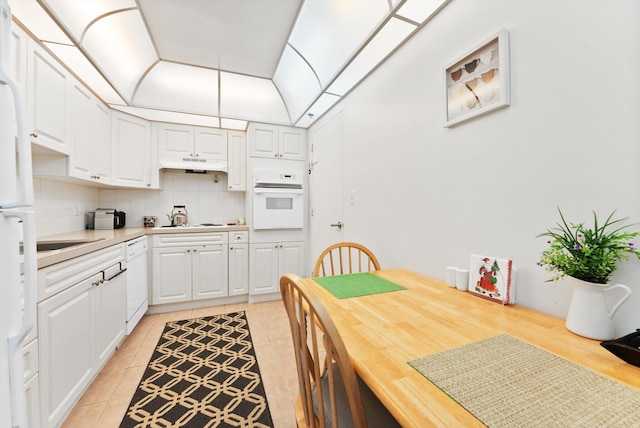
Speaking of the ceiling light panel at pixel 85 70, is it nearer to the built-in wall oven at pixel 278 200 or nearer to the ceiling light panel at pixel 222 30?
the ceiling light panel at pixel 222 30

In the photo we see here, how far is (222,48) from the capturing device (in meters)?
2.37

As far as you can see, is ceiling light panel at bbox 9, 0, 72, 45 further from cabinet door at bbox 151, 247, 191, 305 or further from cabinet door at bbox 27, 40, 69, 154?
cabinet door at bbox 151, 247, 191, 305

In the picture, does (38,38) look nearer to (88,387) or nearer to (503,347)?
(88,387)

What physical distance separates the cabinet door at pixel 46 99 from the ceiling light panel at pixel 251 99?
1367mm

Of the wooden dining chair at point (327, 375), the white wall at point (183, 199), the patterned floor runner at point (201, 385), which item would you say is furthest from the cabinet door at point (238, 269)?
the wooden dining chair at point (327, 375)

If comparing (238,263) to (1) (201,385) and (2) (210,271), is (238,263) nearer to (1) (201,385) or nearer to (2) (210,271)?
(2) (210,271)

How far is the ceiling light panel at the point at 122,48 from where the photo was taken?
1.90 m

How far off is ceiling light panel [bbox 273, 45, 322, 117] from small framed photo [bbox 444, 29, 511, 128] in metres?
1.39

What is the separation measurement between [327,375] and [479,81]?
1.40m

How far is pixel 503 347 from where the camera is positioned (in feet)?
2.29

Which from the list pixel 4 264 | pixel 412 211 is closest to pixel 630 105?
pixel 412 211

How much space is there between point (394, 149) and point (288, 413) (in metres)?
1.78

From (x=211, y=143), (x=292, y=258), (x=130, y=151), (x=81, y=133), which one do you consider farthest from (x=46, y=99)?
(x=292, y=258)

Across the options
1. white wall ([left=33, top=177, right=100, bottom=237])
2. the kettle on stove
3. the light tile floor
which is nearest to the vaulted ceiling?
white wall ([left=33, top=177, right=100, bottom=237])
